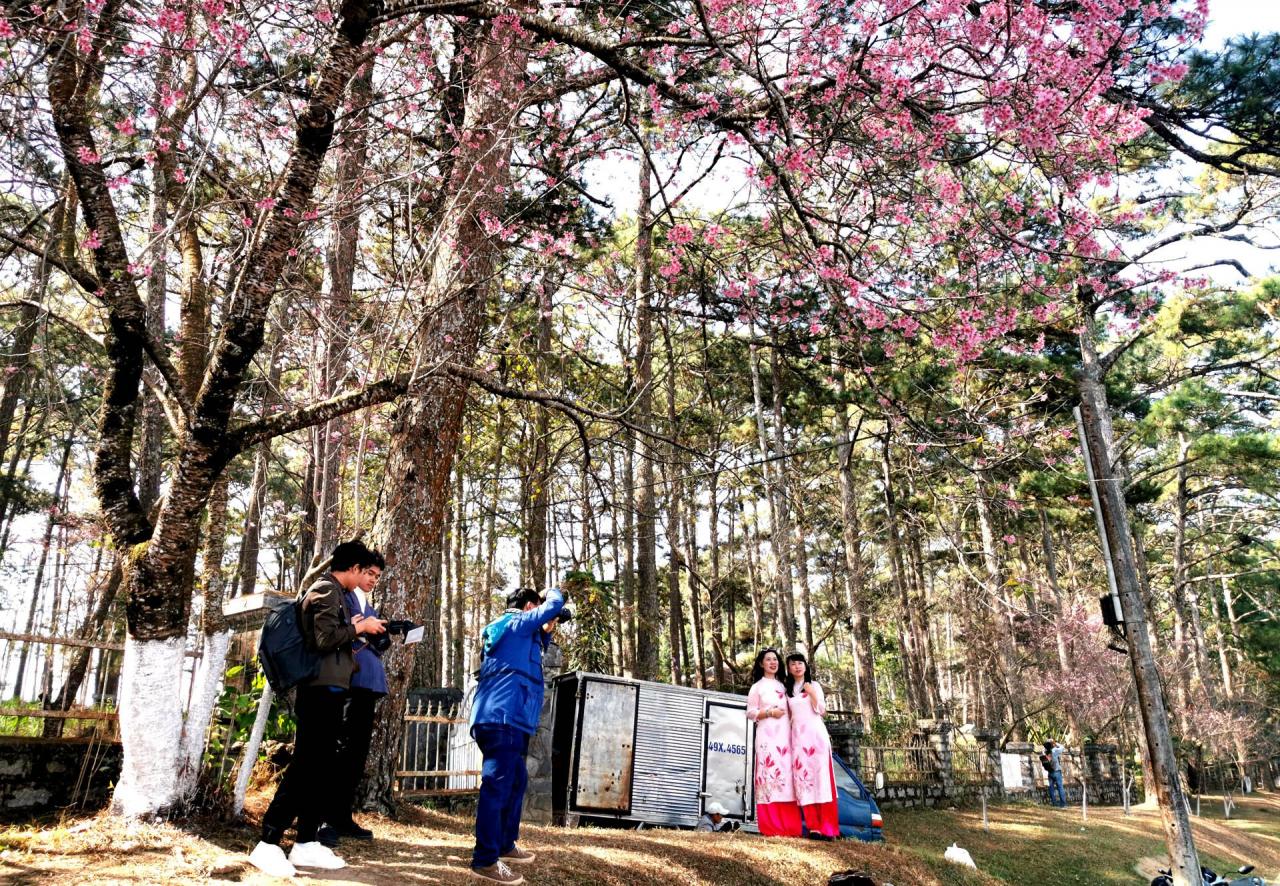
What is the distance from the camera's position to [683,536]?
88.2 ft

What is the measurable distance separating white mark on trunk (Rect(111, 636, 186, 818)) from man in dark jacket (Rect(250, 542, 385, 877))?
73 centimetres

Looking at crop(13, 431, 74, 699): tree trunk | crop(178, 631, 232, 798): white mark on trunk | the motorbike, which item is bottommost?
the motorbike

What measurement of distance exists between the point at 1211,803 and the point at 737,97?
112 feet

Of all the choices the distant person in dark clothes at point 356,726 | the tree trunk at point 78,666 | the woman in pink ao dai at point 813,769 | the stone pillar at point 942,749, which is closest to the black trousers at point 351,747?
the distant person in dark clothes at point 356,726

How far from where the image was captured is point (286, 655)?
414 centimetres

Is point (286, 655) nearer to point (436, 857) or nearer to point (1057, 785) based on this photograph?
point (436, 857)

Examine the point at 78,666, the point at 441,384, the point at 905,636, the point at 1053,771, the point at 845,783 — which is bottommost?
the point at 1053,771

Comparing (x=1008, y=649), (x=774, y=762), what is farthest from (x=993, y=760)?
(x=774, y=762)

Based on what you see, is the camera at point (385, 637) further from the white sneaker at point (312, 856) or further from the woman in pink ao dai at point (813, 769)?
the woman in pink ao dai at point (813, 769)

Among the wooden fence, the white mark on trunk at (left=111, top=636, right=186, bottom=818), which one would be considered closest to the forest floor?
the white mark on trunk at (left=111, top=636, right=186, bottom=818)

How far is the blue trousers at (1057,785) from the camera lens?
20391mm

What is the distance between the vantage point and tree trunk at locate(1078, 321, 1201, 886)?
1003 cm

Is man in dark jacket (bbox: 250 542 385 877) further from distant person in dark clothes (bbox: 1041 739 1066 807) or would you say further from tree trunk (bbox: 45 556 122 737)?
distant person in dark clothes (bbox: 1041 739 1066 807)

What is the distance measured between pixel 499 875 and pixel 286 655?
174 centimetres
